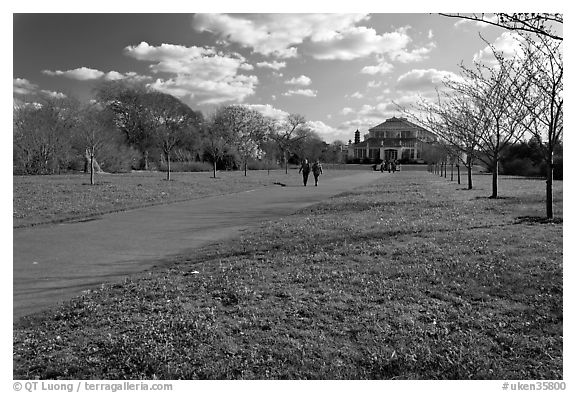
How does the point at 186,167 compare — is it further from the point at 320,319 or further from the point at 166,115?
the point at 320,319

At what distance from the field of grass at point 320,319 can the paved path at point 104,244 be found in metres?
0.53

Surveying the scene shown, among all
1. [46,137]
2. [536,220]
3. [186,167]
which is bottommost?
[536,220]

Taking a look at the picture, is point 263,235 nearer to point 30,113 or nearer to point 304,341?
point 304,341

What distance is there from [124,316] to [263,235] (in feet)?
14.9

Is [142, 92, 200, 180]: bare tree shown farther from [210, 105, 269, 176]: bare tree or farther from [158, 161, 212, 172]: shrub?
[158, 161, 212, 172]: shrub

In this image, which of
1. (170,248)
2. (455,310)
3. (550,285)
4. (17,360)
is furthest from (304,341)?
(170,248)

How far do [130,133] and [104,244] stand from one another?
41070 millimetres

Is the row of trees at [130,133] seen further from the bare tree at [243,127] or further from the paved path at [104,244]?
the paved path at [104,244]

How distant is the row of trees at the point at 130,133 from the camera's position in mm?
27953

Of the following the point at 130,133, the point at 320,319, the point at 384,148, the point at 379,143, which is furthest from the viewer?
the point at 379,143

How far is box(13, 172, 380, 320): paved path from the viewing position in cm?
536

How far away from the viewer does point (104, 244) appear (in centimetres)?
783

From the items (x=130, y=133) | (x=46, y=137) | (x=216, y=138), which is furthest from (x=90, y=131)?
(x=130, y=133)

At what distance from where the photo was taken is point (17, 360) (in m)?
3.61
